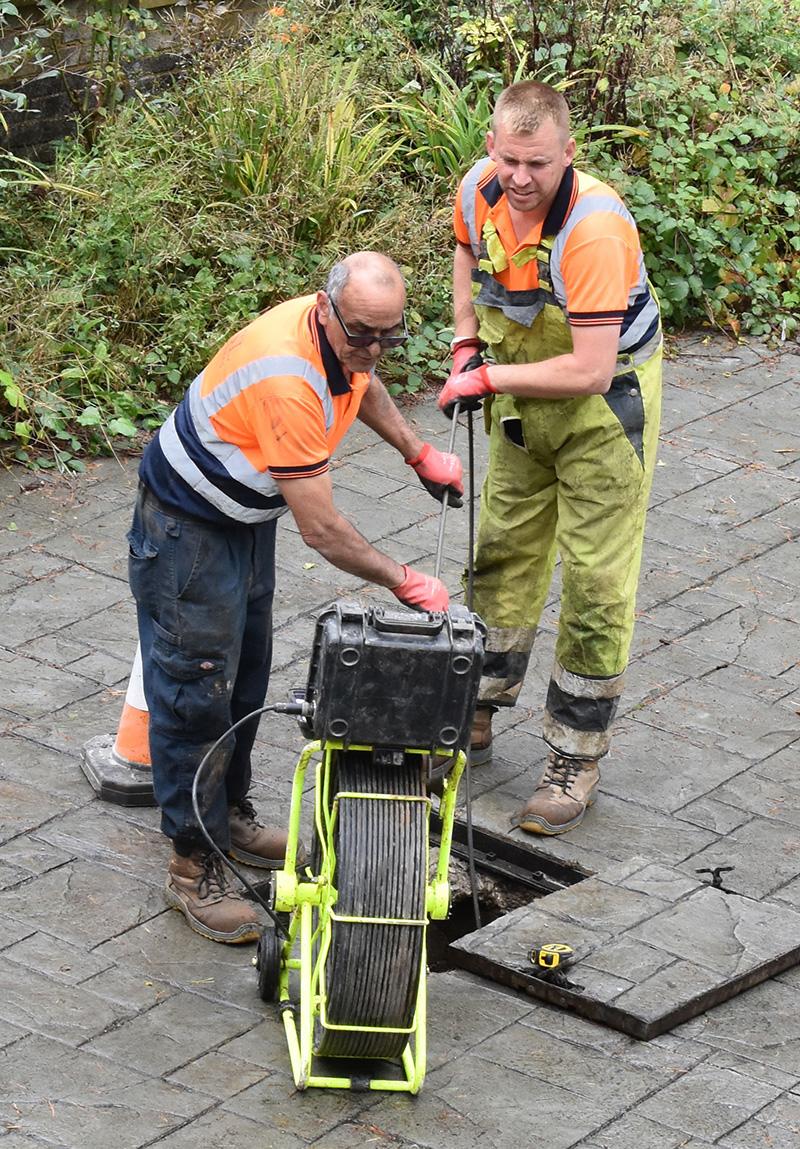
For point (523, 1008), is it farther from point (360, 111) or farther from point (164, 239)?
point (360, 111)

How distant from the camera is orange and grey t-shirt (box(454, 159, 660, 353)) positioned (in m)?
4.67

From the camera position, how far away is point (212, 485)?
4309mm

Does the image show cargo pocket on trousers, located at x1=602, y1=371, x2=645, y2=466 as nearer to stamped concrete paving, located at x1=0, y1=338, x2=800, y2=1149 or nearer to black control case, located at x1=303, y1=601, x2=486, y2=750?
stamped concrete paving, located at x1=0, y1=338, x2=800, y2=1149

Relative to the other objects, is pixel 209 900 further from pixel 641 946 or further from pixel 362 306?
pixel 362 306

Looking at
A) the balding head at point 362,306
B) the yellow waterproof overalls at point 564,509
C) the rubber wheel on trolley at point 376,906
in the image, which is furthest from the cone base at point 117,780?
the balding head at point 362,306

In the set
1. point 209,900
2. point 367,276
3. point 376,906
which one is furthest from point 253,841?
point 367,276

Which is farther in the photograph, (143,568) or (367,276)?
(143,568)

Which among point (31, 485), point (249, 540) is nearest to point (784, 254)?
point (31, 485)

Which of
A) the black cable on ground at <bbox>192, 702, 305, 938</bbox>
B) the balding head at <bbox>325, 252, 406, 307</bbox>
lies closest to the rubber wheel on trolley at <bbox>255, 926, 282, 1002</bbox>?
the black cable on ground at <bbox>192, 702, 305, 938</bbox>

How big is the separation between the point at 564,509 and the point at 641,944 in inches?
51.1

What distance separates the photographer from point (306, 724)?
13.0ft

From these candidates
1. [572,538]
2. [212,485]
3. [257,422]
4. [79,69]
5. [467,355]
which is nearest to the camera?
[257,422]

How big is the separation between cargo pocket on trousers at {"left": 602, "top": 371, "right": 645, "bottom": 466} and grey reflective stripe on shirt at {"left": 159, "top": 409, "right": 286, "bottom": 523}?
1.13m

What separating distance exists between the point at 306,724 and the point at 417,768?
27 centimetres
